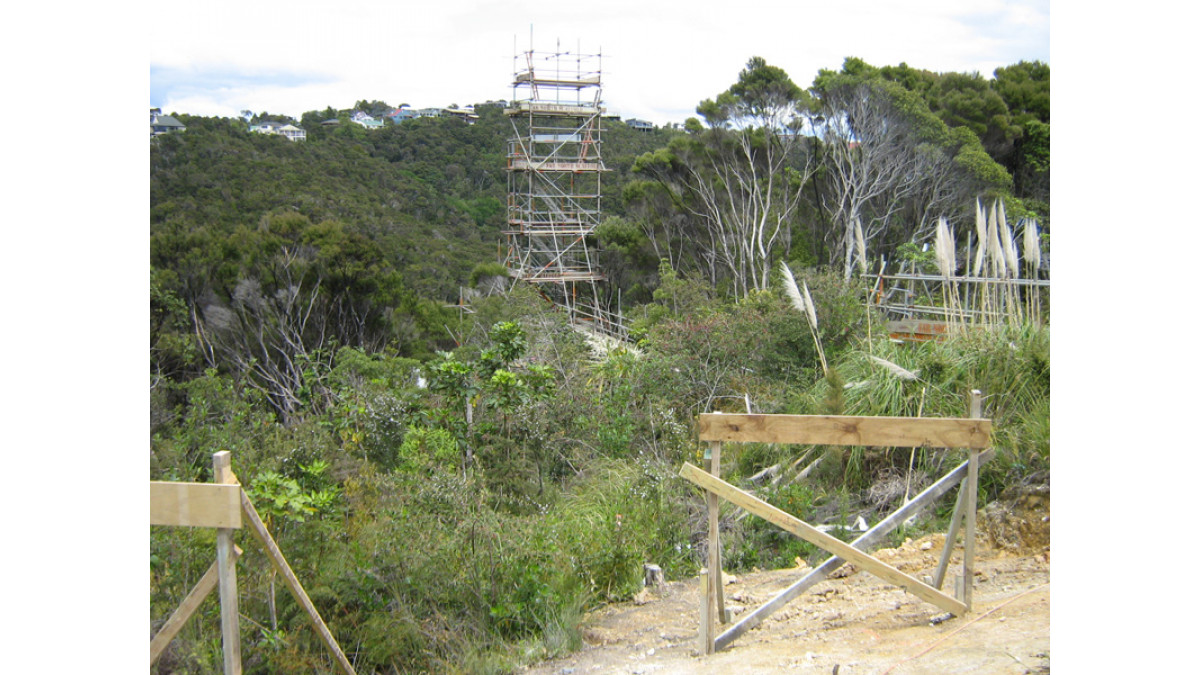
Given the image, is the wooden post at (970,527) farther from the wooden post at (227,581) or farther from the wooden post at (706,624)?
the wooden post at (227,581)

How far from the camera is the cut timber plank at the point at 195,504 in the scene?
209cm

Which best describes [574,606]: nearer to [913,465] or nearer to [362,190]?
[913,465]

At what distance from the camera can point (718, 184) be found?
17344 mm

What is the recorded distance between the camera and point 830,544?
8.59 ft

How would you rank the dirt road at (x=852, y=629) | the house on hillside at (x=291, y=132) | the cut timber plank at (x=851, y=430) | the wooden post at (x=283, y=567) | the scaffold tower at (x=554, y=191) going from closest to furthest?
the wooden post at (x=283, y=567) → the dirt road at (x=852, y=629) → the cut timber plank at (x=851, y=430) → the scaffold tower at (x=554, y=191) → the house on hillside at (x=291, y=132)

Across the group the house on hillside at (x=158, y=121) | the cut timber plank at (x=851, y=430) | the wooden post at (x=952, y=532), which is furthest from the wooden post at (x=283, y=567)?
the wooden post at (x=952, y=532)

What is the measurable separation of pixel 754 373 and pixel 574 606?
346cm

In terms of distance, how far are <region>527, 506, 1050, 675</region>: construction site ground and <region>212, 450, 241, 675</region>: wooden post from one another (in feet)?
3.50

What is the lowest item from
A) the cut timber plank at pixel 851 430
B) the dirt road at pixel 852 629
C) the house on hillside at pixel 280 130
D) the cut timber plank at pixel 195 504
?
the dirt road at pixel 852 629

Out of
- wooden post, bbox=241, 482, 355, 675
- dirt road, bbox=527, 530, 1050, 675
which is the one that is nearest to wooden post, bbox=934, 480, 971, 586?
dirt road, bbox=527, 530, 1050, 675

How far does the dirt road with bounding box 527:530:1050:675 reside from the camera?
2461 mm

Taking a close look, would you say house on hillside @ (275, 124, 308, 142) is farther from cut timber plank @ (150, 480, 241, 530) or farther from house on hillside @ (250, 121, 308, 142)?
cut timber plank @ (150, 480, 241, 530)

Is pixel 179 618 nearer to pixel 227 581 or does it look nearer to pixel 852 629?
pixel 227 581

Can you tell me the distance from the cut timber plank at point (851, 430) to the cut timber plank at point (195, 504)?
4.93 feet
